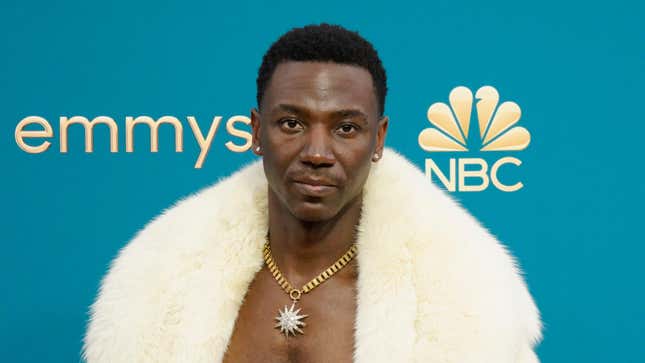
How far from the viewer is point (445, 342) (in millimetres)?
1103

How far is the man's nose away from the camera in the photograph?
3.64 feet

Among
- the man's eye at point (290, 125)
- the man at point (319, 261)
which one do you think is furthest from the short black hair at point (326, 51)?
the man's eye at point (290, 125)

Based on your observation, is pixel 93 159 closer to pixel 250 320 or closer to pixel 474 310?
pixel 250 320

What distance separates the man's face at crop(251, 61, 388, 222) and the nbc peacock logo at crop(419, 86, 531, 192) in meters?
0.63

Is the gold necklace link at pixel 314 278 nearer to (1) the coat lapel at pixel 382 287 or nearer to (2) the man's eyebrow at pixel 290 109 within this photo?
(1) the coat lapel at pixel 382 287

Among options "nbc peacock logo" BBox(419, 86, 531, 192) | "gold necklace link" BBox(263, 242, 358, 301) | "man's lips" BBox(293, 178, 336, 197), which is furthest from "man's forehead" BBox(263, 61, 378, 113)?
"nbc peacock logo" BBox(419, 86, 531, 192)

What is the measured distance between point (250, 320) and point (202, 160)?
638 mm

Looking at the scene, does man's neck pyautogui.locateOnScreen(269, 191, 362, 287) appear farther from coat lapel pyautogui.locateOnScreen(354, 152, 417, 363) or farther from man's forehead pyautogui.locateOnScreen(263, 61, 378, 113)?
man's forehead pyautogui.locateOnScreen(263, 61, 378, 113)

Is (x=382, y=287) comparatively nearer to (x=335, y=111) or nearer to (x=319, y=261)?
(x=319, y=261)

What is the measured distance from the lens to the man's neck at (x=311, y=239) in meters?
1.27

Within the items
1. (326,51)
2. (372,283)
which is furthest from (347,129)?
(372,283)

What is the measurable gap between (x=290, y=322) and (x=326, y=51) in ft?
1.59

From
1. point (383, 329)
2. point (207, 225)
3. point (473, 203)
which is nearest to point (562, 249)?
point (473, 203)

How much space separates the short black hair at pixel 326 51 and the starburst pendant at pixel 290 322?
40cm
